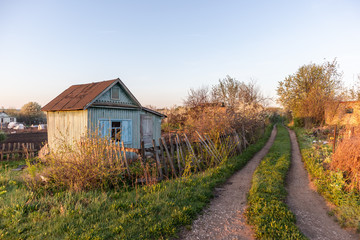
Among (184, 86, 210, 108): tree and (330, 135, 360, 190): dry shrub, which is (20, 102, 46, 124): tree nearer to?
(184, 86, 210, 108): tree

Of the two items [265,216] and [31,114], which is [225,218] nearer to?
[265,216]

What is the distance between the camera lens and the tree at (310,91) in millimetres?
27016

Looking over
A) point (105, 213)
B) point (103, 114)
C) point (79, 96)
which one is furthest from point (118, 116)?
point (105, 213)

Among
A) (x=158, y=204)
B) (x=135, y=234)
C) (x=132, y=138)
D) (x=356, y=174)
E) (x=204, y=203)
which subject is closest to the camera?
(x=135, y=234)

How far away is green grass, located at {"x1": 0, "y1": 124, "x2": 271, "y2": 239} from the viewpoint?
379 cm

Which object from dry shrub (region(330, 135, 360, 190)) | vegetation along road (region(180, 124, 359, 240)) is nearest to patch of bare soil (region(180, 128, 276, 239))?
vegetation along road (region(180, 124, 359, 240))

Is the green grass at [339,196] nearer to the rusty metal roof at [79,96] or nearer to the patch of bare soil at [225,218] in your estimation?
the patch of bare soil at [225,218]

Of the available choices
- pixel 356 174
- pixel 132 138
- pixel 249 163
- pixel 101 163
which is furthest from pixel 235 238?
pixel 132 138

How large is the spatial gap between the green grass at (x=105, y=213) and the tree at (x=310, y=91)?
90.4ft

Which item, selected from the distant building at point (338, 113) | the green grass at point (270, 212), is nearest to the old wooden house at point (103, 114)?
the green grass at point (270, 212)

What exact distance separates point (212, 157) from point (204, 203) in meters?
4.17

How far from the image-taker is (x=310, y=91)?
28859mm

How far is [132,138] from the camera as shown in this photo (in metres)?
12.9

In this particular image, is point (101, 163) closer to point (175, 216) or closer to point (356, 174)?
point (175, 216)
